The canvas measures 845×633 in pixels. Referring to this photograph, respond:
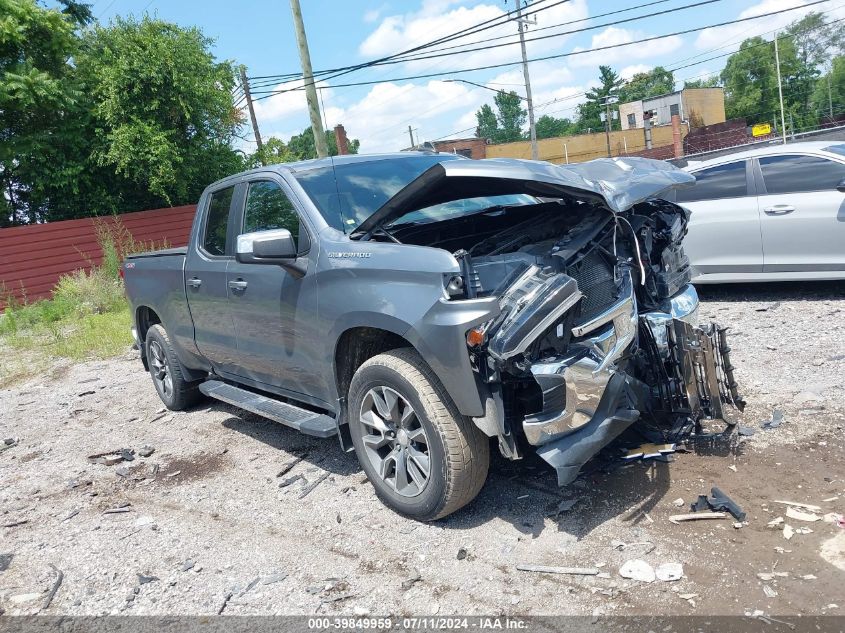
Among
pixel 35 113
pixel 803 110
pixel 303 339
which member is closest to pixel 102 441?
pixel 303 339

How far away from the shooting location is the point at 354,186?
4.68 meters

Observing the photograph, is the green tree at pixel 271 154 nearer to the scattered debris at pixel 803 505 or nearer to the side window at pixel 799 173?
the side window at pixel 799 173

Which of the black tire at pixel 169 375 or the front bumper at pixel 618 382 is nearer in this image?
the front bumper at pixel 618 382

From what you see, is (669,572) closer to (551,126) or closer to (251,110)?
(251,110)


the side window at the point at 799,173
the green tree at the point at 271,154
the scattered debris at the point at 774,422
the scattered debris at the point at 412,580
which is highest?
the green tree at the point at 271,154

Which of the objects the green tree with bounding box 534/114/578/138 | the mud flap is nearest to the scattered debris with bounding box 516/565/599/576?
the mud flap

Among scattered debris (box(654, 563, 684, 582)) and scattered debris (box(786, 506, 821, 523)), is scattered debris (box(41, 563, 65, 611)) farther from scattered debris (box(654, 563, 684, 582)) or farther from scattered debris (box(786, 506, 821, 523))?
scattered debris (box(786, 506, 821, 523))

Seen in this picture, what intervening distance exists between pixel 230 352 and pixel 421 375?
7.37 feet

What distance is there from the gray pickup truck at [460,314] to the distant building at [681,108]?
6949 cm

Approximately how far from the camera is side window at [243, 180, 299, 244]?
4.58 meters

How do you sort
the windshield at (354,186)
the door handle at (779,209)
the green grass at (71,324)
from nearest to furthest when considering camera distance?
1. the windshield at (354,186)
2. the door handle at (779,209)
3. the green grass at (71,324)

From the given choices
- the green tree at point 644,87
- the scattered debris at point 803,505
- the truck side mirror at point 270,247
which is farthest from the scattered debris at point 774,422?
the green tree at point 644,87

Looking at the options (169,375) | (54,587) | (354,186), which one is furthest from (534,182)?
(169,375)

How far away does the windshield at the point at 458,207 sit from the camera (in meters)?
4.57
